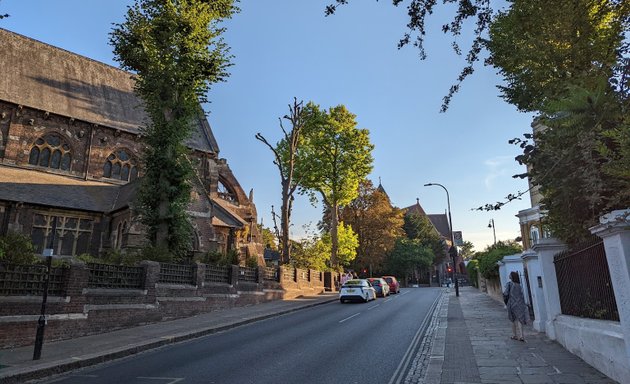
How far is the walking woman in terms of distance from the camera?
9.81 metres

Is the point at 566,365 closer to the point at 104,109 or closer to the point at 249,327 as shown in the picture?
the point at 249,327

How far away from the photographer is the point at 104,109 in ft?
102

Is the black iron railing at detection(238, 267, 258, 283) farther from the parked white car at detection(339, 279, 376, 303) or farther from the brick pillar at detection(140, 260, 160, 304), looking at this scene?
the brick pillar at detection(140, 260, 160, 304)

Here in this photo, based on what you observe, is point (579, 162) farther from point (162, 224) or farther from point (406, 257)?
point (406, 257)

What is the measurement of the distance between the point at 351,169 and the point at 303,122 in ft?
25.1

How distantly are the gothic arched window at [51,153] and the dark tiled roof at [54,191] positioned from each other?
0.91 m

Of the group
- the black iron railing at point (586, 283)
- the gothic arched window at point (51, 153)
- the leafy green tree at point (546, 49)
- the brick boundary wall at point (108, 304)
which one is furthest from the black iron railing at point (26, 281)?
the gothic arched window at point (51, 153)

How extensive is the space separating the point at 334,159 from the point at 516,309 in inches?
1166

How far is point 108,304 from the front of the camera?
12922 mm

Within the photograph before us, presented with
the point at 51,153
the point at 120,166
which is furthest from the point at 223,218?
the point at 51,153

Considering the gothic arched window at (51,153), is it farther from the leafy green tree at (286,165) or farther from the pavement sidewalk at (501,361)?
the pavement sidewalk at (501,361)

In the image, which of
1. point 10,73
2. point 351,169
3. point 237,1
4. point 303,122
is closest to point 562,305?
point 237,1

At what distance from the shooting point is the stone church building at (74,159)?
23.4 meters

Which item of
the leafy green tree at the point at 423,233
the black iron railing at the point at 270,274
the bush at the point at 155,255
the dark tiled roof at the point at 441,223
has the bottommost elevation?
the black iron railing at the point at 270,274
